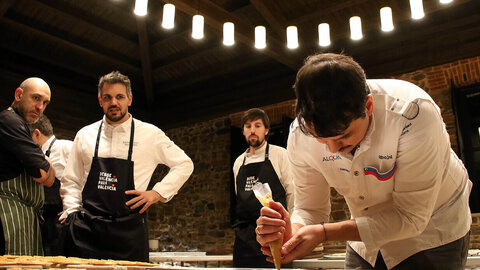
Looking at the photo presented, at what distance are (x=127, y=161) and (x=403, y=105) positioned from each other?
1.73 meters

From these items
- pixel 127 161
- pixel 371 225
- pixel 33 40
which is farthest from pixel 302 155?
pixel 33 40

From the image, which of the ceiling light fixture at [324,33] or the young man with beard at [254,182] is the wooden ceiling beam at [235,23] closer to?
the ceiling light fixture at [324,33]

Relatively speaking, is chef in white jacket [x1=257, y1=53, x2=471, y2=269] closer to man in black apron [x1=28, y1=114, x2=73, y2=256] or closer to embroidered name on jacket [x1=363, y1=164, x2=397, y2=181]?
embroidered name on jacket [x1=363, y1=164, x2=397, y2=181]

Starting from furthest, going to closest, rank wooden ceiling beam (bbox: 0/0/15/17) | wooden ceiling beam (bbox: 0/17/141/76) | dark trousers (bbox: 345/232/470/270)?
wooden ceiling beam (bbox: 0/17/141/76) → wooden ceiling beam (bbox: 0/0/15/17) → dark trousers (bbox: 345/232/470/270)

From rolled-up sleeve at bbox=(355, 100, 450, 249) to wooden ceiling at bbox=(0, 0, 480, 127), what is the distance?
3789 millimetres

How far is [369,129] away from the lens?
52.0 inches

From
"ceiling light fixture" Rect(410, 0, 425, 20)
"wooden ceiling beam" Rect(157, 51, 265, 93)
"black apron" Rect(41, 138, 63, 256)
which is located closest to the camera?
"black apron" Rect(41, 138, 63, 256)

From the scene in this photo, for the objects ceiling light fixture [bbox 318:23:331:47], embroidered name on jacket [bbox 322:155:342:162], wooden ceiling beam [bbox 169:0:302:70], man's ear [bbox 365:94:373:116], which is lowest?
embroidered name on jacket [bbox 322:155:342:162]

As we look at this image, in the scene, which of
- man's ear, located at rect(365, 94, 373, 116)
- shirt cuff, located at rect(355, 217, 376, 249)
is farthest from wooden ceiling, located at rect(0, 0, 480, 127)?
shirt cuff, located at rect(355, 217, 376, 249)

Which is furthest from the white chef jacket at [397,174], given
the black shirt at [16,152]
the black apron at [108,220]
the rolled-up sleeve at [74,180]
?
the black shirt at [16,152]

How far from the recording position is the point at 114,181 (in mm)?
2449

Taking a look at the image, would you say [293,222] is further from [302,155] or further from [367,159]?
[367,159]

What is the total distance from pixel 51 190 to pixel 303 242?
113 inches

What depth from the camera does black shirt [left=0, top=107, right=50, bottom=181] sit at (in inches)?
94.0
